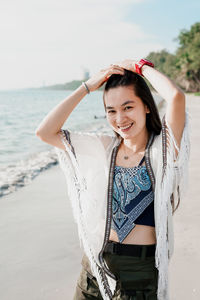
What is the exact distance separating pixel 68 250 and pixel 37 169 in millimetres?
4508

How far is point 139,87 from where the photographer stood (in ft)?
6.24

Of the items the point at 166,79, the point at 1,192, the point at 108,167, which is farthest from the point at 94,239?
the point at 1,192

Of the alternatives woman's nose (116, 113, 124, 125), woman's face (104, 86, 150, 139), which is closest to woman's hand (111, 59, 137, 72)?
woman's face (104, 86, 150, 139)

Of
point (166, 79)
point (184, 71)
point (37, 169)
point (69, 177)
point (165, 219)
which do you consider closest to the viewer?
point (165, 219)

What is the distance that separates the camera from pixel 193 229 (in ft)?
12.1

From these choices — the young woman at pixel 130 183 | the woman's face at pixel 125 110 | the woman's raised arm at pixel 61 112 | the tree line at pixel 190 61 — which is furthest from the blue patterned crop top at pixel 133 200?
the tree line at pixel 190 61

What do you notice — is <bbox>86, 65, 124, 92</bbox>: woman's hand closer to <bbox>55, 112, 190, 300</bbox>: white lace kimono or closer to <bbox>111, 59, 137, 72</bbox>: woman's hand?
<bbox>111, 59, 137, 72</bbox>: woman's hand

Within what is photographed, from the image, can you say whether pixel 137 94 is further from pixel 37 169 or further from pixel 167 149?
pixel 37 169

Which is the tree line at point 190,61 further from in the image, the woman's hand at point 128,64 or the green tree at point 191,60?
the woman's hand at point 128,64

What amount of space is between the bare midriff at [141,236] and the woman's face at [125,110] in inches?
20.3

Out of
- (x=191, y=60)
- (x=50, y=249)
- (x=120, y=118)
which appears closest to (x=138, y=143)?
(x=120, y=118)

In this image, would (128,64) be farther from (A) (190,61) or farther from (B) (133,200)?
(A) (190,61)

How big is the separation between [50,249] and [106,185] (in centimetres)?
190

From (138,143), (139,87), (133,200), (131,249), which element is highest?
(139,87)
